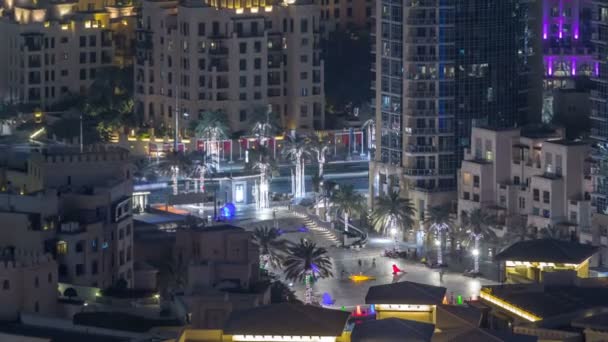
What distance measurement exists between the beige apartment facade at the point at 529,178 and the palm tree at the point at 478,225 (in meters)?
1.77

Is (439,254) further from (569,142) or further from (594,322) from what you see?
(594,322)

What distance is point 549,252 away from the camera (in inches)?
6845

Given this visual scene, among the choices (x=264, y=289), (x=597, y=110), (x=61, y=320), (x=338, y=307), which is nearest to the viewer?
(x=61, y=320)

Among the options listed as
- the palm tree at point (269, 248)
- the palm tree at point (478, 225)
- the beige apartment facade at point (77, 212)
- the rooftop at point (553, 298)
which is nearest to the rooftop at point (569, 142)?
the palm tree at point (478, 225)

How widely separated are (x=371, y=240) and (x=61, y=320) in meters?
45.0

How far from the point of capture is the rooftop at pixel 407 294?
517ft

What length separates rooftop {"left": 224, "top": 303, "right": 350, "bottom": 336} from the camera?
146375mm

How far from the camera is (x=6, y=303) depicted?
500 ft

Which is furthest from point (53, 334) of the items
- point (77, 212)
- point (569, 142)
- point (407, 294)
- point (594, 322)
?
point (569, 142)

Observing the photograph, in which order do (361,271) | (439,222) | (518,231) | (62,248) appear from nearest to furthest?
(62,248) → (361,271) → (518,231) → (439,222)

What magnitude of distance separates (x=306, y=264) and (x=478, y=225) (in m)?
14.1

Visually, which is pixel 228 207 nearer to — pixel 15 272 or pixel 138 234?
pixel 138 234

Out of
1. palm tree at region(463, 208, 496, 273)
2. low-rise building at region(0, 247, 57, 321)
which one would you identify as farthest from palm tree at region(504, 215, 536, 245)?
low-rise building at region(0, 247, 57, 321)

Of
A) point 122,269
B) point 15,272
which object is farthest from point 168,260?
point 15,272
